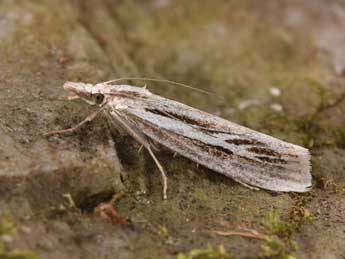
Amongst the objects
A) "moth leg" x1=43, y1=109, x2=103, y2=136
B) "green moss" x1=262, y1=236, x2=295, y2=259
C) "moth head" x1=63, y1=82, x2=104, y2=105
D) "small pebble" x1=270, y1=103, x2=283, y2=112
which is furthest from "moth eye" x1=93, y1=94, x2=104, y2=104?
"small pebble" x1=270, y1=103, x2=283, y2=112

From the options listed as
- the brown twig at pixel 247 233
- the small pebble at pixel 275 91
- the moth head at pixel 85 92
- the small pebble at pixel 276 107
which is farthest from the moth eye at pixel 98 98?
the small pebble at pixel 275 91

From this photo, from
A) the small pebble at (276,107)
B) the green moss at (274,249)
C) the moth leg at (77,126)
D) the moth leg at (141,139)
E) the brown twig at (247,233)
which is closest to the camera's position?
the green moss at (274,249)

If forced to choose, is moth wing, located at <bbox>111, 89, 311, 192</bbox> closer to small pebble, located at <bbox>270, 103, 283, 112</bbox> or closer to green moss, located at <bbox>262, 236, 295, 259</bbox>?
green moss, located at <bbox>262, 236, 295, 259</bbox>

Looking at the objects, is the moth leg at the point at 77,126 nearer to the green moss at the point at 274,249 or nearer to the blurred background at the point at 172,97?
the blurred background at the point at 172,97

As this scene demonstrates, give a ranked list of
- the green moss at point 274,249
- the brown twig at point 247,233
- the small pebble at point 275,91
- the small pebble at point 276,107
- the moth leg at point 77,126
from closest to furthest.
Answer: the green moss at point 274,249 < the brown twig at point 247,233 < the moth leg at point 77,126 < the small pebble at point 276,107 < the small pebble at point 275,91

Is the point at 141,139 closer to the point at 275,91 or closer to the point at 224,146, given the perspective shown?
the point at 224,146
